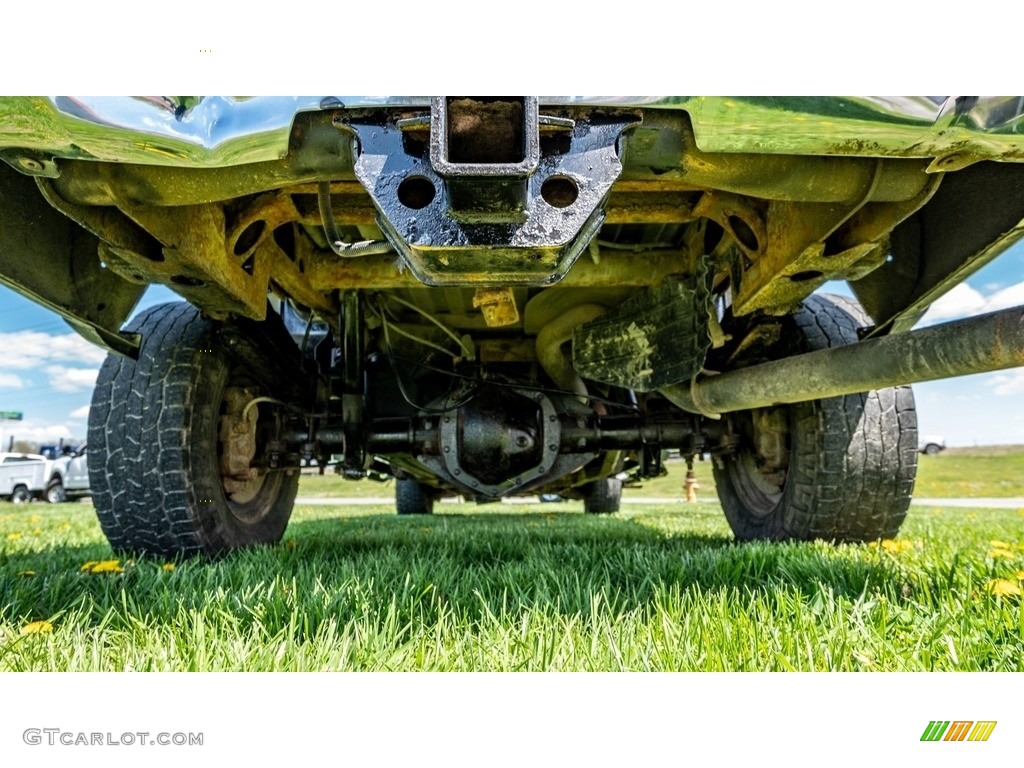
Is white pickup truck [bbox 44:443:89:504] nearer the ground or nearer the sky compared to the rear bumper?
nearer the ground

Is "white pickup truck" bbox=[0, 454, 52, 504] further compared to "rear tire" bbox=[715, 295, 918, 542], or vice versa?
"white pickup truck" bbox=[0, 454, 52, 504]

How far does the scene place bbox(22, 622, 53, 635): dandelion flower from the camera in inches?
33.5

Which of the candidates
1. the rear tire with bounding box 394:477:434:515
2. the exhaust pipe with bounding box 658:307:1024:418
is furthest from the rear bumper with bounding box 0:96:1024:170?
the rear tire with bounding box 394:477:434:515

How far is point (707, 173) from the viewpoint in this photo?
2.91 ft

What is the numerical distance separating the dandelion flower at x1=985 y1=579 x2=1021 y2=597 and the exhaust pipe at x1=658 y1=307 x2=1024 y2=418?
34cm

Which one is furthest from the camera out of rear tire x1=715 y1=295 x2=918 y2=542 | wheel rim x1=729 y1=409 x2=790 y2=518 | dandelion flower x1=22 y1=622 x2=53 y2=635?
wheel rim x1=729 y1=409 x2=790 y2=518

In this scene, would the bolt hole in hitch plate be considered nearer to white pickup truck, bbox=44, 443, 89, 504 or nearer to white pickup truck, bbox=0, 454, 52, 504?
white pickup truck, bbox=0, 454, 52, 504

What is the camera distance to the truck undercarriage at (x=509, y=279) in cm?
71

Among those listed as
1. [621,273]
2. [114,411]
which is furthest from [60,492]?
[621,273]
